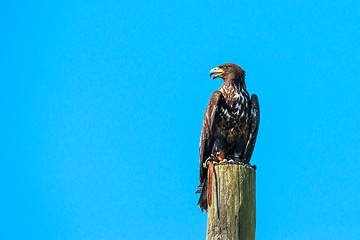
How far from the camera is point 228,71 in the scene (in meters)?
7.80

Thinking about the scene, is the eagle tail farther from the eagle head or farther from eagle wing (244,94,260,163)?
the eagle head

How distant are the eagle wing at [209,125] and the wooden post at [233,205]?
95.5 inches

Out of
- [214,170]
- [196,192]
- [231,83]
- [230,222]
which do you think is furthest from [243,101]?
[230,222]

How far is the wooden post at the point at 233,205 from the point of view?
434 centimetres

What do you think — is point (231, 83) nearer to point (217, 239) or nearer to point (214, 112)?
point (214, 112)

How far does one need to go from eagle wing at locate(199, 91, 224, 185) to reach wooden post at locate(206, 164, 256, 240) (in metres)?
2.43

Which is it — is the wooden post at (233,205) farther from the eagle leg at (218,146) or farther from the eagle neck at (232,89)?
the eagle neck at (232,89)

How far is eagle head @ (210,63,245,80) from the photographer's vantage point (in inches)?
303

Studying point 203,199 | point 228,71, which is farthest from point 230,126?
point 203,199

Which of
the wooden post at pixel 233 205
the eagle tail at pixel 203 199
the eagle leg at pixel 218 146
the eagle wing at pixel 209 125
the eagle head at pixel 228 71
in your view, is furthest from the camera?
the eagle head at pixel 228 71

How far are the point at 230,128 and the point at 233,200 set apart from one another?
2903 mm

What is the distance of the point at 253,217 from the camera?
176 inches

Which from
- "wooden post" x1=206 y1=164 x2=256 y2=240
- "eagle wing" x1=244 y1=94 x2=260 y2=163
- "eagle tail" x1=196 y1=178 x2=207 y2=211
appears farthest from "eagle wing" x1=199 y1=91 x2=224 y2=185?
"wooden post" x1=206 y1=164 x2=256 y2=240

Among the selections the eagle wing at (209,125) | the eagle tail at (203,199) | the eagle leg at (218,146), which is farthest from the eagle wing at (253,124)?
the eagle tail at (203,199)
